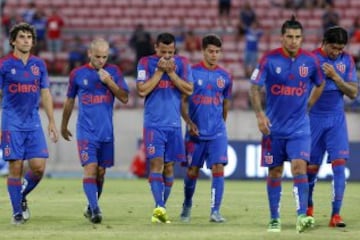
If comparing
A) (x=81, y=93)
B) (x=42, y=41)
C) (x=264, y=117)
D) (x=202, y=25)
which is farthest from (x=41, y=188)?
(x=202, y=25)

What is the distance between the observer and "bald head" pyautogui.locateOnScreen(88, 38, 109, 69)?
14.9 meters

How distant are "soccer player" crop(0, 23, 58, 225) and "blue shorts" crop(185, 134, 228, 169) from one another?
1879mm

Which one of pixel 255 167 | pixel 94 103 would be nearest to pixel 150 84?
pixel 94 103

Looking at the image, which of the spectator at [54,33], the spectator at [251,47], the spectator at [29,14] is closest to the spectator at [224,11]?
the spectator at [251,47]

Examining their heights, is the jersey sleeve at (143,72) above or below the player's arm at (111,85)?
above

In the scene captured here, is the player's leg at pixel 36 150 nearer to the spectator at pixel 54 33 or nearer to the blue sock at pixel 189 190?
the blue sock at pixel 189 190

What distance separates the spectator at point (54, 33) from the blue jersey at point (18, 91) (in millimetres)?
17136

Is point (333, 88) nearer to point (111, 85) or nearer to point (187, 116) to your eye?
point (187, 116)

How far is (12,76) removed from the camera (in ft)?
47.9

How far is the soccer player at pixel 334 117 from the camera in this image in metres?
14.5

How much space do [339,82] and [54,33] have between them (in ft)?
60.6

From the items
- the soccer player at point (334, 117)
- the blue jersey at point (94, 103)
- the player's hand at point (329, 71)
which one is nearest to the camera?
the player's hand at point (329, 71)

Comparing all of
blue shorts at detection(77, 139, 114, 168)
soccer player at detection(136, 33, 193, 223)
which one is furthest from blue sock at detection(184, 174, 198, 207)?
blue shorts at detection(77, 139, 114, 168)

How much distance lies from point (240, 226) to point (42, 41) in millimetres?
18301
